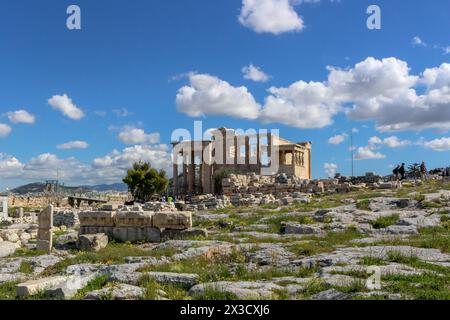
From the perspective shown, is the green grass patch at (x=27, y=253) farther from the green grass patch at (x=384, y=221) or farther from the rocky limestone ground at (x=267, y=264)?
the green grass patch at (x=384, y=221)

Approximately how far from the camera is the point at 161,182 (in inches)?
2400

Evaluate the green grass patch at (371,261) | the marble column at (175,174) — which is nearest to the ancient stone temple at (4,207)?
the marble column at (175,174)

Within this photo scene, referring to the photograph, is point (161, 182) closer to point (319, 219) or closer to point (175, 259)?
point (319, 219)

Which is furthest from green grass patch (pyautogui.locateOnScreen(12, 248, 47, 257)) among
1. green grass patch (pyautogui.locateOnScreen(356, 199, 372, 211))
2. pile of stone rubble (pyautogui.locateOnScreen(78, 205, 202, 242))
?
green grass patch (pyautogui.locateOnScreen(356, 199, 372, 211))

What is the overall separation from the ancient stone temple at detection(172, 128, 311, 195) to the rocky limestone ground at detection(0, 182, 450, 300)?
44378 millimetres

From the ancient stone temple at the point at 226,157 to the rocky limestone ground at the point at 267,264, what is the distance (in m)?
44.4

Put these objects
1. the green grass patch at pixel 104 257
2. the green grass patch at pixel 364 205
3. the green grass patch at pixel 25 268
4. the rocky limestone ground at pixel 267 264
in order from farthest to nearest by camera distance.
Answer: the green grass patch at pixel 364 205 → the green grass patch at pixel 25 268 → the green grass patch at pixel 104 257 → the rocky limestone ground at pixel 267 264

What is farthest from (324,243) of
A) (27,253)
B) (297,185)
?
(297,185)

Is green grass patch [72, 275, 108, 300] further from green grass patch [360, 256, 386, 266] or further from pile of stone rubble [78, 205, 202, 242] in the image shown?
pile of stone rubble [78, 205, 202, 242]

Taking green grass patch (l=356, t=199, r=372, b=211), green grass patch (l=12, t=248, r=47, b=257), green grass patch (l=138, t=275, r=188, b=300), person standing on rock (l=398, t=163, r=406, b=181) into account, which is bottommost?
green grass patch (l=12, t=248, r=47, b=257)

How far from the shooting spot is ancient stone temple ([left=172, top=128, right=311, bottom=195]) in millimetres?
64250

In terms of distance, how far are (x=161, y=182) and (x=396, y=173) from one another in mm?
28325

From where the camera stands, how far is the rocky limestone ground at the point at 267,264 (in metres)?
8.13

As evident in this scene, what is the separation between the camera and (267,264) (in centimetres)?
1133
